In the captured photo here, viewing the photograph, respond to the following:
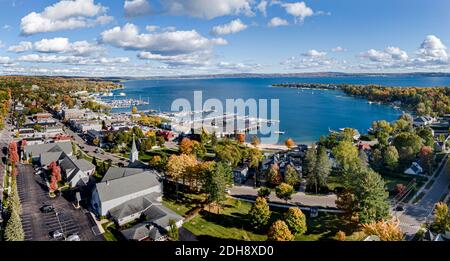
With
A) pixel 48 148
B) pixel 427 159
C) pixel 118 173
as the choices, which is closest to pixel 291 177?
pixel 118 173

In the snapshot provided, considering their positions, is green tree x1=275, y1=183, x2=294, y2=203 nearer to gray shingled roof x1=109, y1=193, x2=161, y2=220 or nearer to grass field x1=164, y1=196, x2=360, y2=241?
grass field x1=164, y1=196, x2=360, y2=241

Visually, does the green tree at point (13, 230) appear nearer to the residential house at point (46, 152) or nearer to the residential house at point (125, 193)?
the residential house at point (125, 193)

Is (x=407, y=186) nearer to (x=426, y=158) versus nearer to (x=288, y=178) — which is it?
(x=426, y=158)

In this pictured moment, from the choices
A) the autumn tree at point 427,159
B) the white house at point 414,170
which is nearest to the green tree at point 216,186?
the white house at point 414,170

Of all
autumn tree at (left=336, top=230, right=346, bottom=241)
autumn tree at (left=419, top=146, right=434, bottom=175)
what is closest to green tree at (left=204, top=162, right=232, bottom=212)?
autumn tree at (left=336, top=230, right=346, bottom=241)

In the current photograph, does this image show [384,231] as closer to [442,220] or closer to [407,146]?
[442,220]

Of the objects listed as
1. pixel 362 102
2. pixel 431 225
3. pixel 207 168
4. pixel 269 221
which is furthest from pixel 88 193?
pixel 362 102
